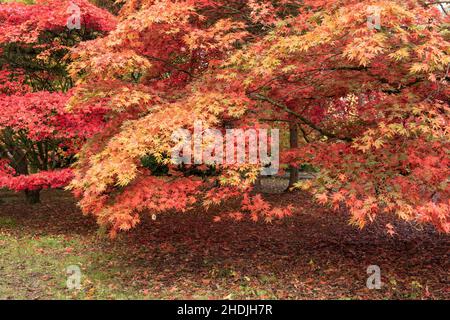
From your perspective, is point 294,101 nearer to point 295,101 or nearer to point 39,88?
point 295,101

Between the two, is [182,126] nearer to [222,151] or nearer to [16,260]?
[222,151]

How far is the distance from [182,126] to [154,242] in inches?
191

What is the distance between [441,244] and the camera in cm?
937

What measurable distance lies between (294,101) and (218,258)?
141 inches

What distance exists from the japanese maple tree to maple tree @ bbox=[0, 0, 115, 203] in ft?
6.52

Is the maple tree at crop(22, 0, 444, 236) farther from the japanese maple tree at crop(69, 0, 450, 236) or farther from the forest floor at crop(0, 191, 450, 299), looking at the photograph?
the forest floor at crop(0, 191, 450, 299)

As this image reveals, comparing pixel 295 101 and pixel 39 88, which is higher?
pixel 39 88

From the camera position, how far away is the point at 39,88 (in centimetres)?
1220

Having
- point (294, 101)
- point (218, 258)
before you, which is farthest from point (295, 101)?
point (218, 258)

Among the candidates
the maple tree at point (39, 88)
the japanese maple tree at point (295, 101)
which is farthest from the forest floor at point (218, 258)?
the maple tree at point (39, 88)

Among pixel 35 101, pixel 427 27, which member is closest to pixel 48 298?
pixel 35 101

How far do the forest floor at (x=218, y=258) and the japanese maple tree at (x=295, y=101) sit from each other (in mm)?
1055

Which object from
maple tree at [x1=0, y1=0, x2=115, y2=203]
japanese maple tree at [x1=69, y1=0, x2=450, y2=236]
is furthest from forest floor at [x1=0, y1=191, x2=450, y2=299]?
maple tree at [x1=0, y1=0, x2=115, y2=203]

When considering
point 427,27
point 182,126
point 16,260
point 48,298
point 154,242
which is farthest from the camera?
point 154,242
